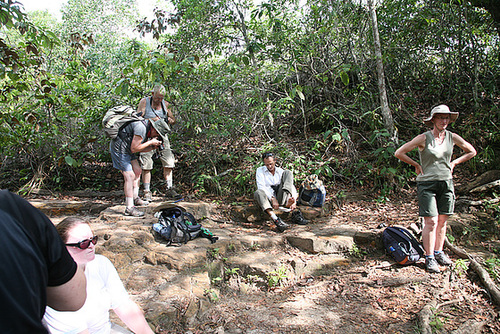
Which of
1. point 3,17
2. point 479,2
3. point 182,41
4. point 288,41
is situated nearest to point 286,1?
point 288,41

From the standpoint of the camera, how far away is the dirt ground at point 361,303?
10.2 ft

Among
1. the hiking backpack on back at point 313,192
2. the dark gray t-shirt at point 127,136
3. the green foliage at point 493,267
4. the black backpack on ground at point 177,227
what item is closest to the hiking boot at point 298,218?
the hiking backpack on back at point 313,192

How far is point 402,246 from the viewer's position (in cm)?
414

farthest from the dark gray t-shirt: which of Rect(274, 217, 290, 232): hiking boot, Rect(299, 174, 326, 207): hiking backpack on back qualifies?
Rect(299, 174, 326, 207): hiking backpack on back

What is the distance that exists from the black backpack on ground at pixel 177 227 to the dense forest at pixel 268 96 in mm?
2276

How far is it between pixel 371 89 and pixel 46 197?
7.95 meters

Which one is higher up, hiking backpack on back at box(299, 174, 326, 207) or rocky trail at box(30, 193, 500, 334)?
hiking backpack on back at box(299, 174, 326, 207)

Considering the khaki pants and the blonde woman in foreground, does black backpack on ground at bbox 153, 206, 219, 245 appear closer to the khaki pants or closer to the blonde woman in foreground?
the khaki pants

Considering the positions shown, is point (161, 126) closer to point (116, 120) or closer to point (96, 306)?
point (116, 120)

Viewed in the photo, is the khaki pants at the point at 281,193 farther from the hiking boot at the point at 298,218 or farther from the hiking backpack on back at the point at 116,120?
the hiking backpack on back at the point at 116,120

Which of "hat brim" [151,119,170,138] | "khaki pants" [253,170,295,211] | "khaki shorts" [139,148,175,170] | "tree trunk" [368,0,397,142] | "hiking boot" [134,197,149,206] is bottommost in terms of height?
"hiking boot" [134,197,149,206]

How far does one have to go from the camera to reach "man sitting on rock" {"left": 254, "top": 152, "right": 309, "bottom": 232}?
544 cm

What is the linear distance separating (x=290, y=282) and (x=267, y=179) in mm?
2116

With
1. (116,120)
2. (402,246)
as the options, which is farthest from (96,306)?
(402,246)
